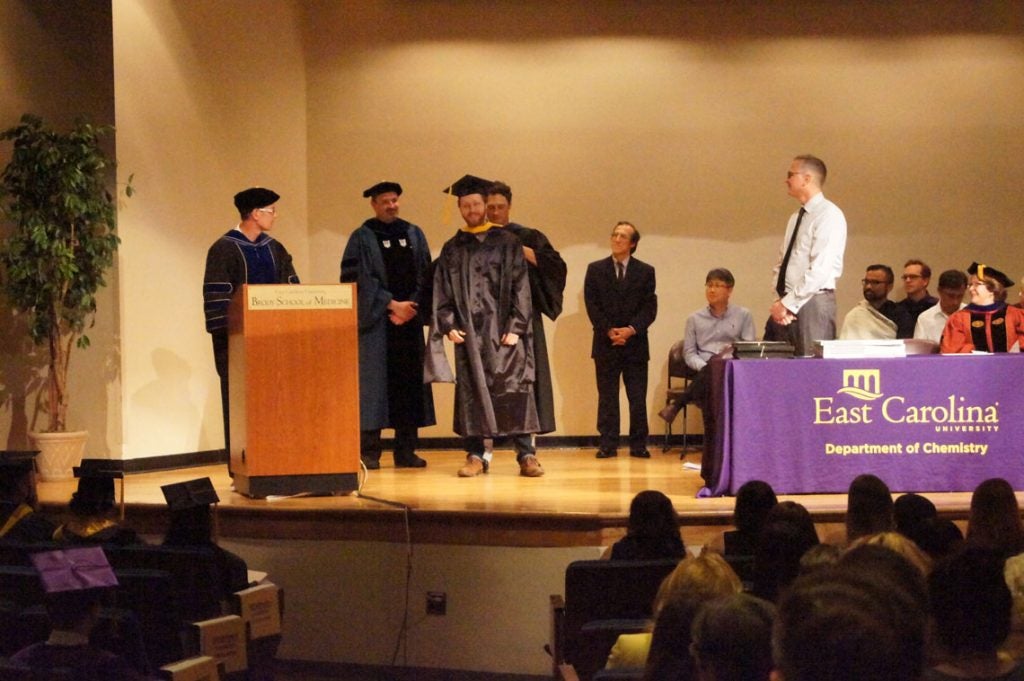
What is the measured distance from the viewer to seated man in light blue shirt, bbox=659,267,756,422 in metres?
8.30

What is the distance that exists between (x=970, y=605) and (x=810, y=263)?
158 inches

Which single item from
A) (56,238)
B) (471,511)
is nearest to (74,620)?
(471,511)

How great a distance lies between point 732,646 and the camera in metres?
1.94

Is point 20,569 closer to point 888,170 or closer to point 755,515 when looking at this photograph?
point 755,515

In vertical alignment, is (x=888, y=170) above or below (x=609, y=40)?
below

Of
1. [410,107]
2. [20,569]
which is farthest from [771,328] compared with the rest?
[20,569]

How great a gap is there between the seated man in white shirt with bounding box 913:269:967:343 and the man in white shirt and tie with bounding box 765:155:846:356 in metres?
1.78

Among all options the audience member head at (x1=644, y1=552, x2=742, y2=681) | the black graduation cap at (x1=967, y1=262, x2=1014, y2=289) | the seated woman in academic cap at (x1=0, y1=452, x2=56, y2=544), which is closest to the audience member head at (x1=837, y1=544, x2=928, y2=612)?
the audience member head at (x1=644, y1=552, x2=742, y2=681)

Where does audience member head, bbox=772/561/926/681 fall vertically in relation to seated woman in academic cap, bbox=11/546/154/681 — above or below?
above

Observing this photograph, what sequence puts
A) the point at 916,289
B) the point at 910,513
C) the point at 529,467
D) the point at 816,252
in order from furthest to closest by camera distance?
the point at 916,289 → the point at 529,467 → the point at 816,252 → the point at 910,513

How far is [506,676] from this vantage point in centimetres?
542

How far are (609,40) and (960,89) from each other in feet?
8.58

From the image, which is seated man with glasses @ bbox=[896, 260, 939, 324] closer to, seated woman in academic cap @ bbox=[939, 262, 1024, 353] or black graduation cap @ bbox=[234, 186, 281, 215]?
seated woman in academic cap @ bbox=[939, 262, 1024, 353]

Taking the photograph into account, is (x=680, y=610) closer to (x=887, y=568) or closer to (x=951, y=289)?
(x=887, y=568)
